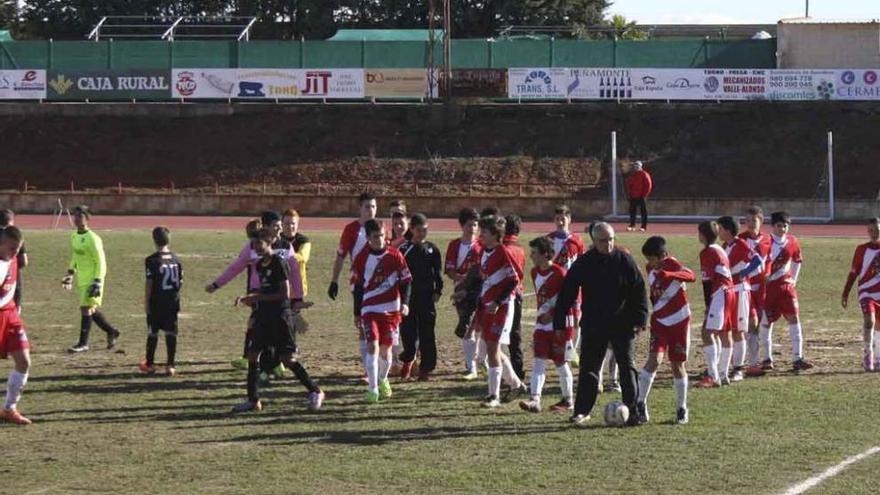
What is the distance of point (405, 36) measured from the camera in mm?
63094

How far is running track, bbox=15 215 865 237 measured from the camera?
3947cm

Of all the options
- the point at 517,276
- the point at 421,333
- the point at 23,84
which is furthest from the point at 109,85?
the point at 517,276

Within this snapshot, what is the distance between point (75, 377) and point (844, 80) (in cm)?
4462

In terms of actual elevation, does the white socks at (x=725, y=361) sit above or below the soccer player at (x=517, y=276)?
below

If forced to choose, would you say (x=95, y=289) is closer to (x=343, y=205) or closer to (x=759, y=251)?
(x=759, y=251)

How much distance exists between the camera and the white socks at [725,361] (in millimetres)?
15945

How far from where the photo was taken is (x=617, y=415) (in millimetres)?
13195

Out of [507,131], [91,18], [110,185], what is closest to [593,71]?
[507,131]

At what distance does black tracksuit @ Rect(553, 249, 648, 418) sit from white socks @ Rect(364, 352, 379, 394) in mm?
2094

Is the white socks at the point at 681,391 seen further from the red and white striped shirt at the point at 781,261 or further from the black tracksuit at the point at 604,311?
the red and white striped shirt at the point at 781,261

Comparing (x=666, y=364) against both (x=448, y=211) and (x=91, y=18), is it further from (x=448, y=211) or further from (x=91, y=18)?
(x=91, y=18)

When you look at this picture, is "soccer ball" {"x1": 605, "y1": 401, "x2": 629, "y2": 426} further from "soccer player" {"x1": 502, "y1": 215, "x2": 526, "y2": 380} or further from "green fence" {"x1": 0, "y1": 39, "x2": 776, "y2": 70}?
"green fence" {"x1": 0, "y1": 39, "x2": 776, "y2": 70}

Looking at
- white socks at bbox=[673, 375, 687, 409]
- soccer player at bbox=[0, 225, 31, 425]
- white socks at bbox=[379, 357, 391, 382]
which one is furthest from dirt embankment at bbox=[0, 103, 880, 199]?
soccer player at bbox=[0, 225, 31, 425]

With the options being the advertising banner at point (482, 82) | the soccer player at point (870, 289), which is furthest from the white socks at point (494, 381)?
the advertising banner at point (482, 82)
